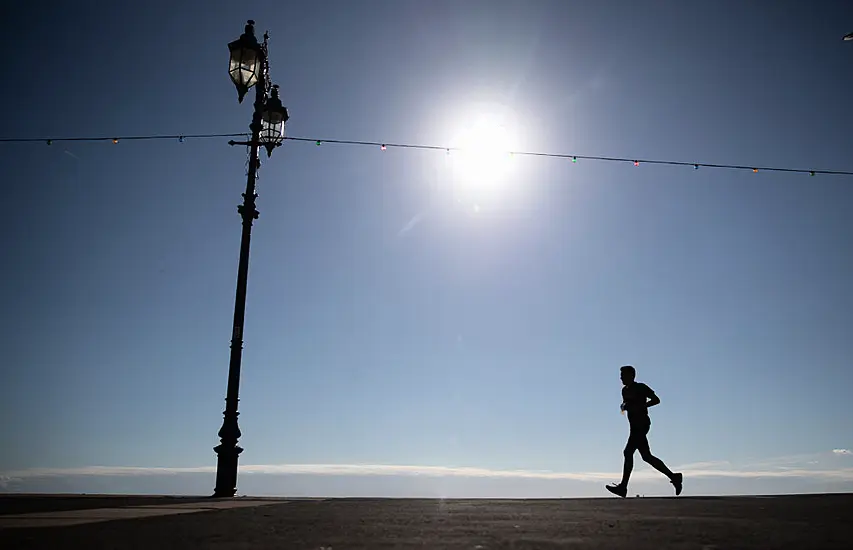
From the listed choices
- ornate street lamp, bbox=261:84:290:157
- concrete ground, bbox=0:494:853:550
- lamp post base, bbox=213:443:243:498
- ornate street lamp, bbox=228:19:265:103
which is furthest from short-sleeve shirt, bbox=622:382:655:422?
ornate street lamp, bbox=228:19:265:103

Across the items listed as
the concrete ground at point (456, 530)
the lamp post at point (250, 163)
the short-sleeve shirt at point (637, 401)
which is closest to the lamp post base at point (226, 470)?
the lamp post at point (250, 163)

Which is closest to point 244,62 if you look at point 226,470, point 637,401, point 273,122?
point 273,122

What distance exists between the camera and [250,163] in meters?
12.0

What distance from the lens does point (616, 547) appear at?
297 centimetres

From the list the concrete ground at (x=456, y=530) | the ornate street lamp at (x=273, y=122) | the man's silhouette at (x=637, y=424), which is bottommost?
the concrete ground at (x=456, y=530)

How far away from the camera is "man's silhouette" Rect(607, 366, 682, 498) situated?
924cm

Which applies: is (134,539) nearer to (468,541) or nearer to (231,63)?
(468,541)

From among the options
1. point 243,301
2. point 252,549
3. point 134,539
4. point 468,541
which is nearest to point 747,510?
point 468,541

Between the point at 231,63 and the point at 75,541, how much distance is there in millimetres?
10189

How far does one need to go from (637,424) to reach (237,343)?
639 centimetres

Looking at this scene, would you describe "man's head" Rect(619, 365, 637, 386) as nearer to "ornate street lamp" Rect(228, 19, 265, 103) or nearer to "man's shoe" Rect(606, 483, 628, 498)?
"man's shoe" Rect(606, 483, 628, 498)

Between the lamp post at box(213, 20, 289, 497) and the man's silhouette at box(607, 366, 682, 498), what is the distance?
5740 millimetres

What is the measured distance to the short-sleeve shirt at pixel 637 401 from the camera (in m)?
9.45

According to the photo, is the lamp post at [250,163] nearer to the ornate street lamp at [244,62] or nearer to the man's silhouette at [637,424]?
the ornate street lamp at [244,62]
